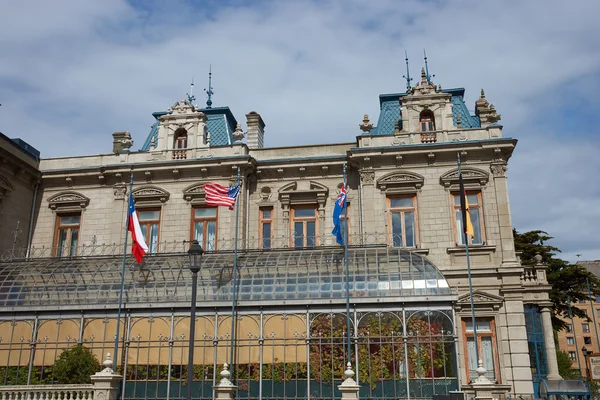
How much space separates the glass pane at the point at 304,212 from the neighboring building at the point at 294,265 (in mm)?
44

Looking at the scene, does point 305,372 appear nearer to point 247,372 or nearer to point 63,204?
point 247,372

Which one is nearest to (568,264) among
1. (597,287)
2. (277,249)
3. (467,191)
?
(597,287)

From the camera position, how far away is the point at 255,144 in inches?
1067

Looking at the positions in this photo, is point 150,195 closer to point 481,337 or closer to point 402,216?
point 402,216

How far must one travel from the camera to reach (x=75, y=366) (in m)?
18.3

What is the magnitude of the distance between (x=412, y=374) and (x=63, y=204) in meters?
16.5

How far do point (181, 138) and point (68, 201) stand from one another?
5.53 meters

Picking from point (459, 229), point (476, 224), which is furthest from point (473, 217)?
point (459, 229)

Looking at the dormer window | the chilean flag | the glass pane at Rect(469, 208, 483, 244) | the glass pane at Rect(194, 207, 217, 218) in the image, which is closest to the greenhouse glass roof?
the chilean flag

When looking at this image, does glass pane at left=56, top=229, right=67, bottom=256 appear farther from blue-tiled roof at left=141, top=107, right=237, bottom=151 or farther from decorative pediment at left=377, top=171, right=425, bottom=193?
decorative pediment at left=377, top=171, right=425, bottom=193

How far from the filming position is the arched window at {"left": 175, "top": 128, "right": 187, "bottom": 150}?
85.4 feet

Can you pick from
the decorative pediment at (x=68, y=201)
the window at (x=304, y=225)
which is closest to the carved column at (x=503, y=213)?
the window at (x=304, y=225)

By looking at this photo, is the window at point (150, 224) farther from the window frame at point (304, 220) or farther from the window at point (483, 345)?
the window at point (483, 345)

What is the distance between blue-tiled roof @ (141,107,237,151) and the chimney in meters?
0.95
